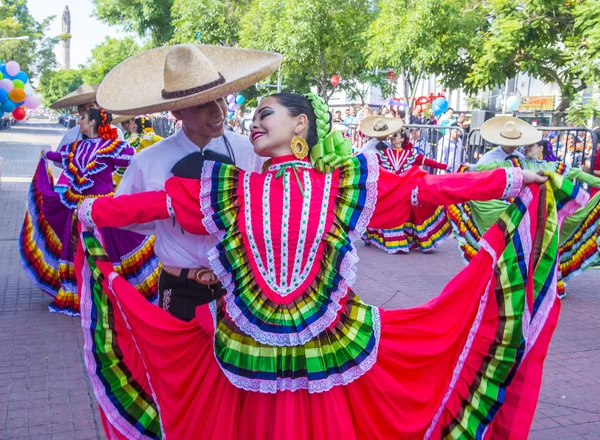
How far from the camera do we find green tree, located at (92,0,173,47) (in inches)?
1531

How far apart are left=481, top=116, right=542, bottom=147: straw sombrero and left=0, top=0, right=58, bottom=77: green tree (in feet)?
154

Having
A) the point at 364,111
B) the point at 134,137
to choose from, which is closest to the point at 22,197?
the point at 134,137

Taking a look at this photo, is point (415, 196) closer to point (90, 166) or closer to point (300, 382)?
point (300, 382)

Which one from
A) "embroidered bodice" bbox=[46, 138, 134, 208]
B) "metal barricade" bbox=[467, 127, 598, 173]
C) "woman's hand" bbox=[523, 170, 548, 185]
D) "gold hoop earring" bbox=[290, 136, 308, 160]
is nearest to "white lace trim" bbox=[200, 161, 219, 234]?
"gold hoop earring" bbox=[290, 136, 308, 160]

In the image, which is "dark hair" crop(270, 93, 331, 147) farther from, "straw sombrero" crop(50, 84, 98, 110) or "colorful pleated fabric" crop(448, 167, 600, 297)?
"colorful pleated fabric" crop(448, 167, 600, 297)

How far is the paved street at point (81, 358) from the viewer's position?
4.22 metres

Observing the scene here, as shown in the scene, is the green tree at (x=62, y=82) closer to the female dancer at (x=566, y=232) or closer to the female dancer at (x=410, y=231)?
the female dancer at (x=410, y=231)

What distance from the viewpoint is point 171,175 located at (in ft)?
11.0

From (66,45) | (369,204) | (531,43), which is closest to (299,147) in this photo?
(369,204)

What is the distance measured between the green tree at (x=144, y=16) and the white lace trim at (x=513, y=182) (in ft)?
124

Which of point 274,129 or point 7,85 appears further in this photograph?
point 7,85

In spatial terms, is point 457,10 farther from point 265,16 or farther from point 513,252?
point 513,252

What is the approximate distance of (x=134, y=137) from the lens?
33.7ft

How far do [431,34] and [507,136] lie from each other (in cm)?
1350
